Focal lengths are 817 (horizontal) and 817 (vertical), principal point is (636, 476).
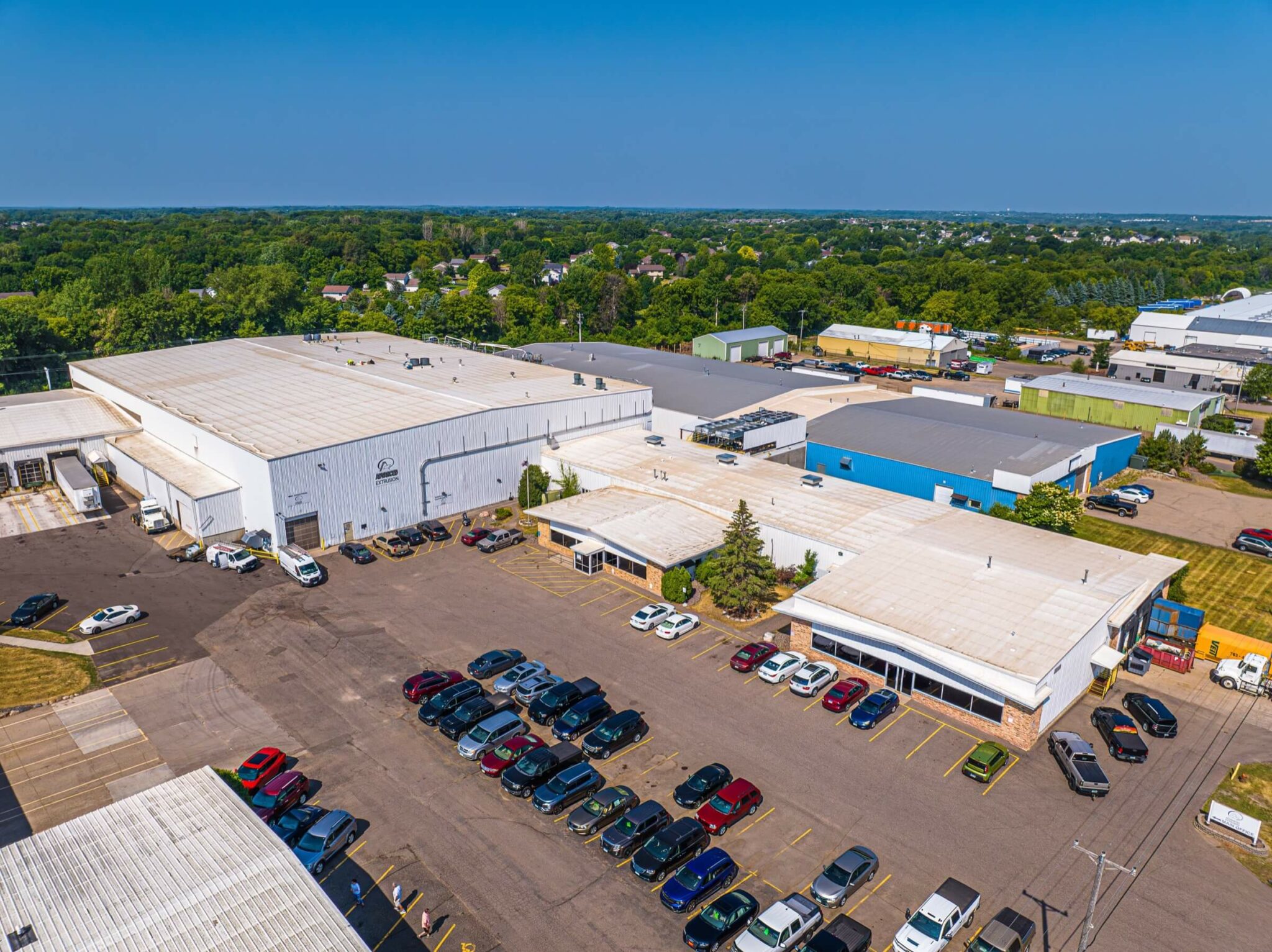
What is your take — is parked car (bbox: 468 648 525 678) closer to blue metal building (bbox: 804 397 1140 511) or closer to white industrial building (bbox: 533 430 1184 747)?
white industrial building (bbox: 533 430 1184 747)

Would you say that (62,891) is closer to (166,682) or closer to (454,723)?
(454,723)

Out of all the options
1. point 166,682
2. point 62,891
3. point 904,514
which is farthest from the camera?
point 904,514

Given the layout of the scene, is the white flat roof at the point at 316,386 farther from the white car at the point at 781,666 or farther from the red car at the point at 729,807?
the red car at the point at 729,807

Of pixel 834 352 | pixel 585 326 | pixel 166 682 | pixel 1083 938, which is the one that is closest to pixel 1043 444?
pixel 1083 938

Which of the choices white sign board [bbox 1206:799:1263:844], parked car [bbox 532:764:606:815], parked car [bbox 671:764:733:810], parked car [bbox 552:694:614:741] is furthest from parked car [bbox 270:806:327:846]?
white sign board [bbox 1206:799:1263:844]

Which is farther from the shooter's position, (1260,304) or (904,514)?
(1260,304)

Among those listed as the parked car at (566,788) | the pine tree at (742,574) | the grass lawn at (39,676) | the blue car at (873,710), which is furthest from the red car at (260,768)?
the blue car at (873,710)

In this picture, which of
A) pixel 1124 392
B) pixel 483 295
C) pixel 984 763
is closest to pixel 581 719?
pixel 984 763
